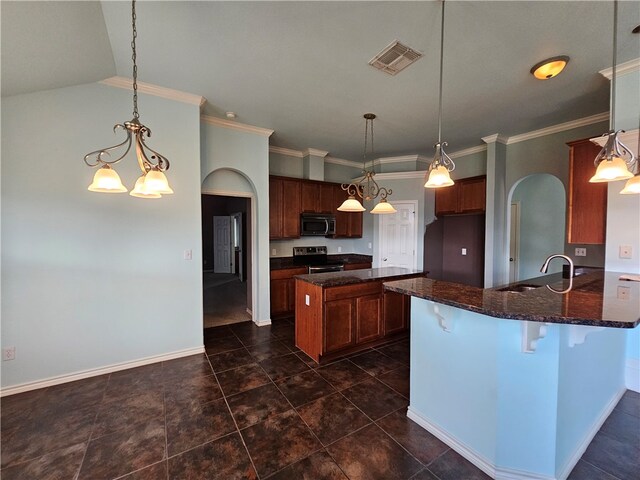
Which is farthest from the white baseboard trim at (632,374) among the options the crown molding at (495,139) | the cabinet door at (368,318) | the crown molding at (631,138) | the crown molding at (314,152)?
the crown molding at (314,152)

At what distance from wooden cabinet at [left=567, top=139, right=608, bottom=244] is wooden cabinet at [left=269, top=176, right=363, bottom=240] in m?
3.48

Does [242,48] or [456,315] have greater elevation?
[242,48]

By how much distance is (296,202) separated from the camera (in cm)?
487

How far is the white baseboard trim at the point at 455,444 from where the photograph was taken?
1.58 m

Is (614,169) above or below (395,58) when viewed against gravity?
below

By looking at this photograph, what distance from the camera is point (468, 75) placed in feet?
8.58

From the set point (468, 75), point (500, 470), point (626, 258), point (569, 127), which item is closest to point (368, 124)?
point (468, 75)

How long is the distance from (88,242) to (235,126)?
7.70ft

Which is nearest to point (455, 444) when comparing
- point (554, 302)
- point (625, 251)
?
point (554, 302)

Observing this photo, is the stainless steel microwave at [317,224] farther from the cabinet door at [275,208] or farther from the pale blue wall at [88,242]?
the pale blue wall at [88,242]

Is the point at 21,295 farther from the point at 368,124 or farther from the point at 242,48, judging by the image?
the point at 368,124

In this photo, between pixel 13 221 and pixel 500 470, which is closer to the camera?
pixel 500 470

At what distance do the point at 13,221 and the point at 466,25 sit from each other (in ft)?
13.8

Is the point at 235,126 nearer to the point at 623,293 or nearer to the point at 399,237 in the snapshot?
the point at 399,237
